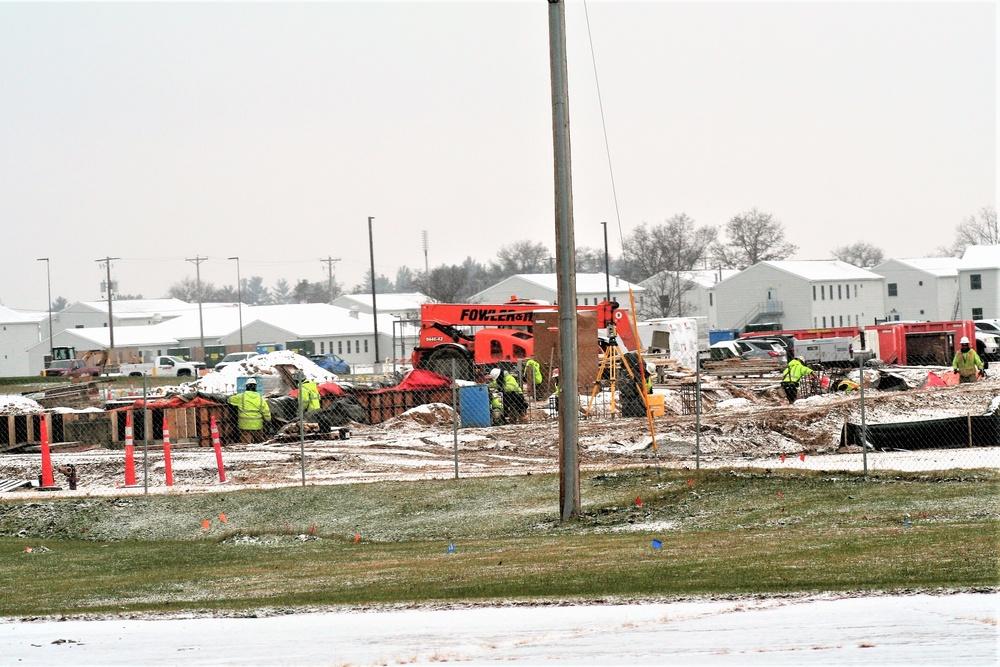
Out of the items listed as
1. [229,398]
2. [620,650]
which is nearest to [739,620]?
[620,650]

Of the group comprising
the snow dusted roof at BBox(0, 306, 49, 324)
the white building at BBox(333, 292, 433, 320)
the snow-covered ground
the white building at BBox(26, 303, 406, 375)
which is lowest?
the snow-covered ground

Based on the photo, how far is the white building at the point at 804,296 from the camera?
96.4 meters

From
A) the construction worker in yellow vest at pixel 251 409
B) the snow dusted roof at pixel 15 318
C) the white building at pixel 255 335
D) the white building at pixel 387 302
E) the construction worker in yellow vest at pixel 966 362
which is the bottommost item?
the construction worker in yellow vest at pixel 251 409

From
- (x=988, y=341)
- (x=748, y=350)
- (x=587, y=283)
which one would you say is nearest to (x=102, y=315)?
(x=587, y=283)

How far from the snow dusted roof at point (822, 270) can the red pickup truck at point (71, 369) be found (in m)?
52.0

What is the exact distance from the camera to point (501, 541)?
14477 mm

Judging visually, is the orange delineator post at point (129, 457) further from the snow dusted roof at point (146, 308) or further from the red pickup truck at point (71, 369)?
the snow dusted roof at point (146, 308)

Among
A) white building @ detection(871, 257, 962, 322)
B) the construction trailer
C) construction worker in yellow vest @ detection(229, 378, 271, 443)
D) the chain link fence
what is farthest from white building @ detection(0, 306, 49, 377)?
construction worker in yellow vest @ detection(229, 378, 271, 443)

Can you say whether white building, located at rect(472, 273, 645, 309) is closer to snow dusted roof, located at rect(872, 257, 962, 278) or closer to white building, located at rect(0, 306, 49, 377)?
snow dusted roof, located at rect(872, 257, 962, 278)

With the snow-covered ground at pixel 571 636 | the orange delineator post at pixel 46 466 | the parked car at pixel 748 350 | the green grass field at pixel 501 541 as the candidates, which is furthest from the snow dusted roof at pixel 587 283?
the snow-covered ground at pixel 571 636

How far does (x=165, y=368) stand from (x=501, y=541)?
220 feet

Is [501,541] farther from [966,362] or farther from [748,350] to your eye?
[748,350]

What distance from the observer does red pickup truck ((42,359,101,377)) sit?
2953 inches

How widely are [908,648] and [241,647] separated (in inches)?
161
